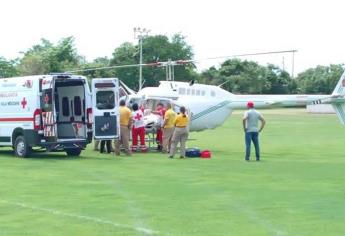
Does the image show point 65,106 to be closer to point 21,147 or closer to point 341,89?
point 21,147

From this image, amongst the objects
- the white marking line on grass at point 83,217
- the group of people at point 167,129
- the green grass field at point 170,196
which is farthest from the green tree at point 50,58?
the white marking line on grass at point 83,217

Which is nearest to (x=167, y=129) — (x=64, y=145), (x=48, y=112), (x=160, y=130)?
(x=160, y=130)

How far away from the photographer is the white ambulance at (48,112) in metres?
20.5

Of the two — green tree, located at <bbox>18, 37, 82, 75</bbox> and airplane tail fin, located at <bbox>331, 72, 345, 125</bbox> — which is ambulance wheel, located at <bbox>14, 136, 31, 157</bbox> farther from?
green tree, located at <bbox>18, 37, 82, 75</bbox>

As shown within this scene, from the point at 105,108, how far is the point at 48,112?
1887 millimetres

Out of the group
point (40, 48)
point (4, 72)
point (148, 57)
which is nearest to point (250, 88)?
point (148, 57)

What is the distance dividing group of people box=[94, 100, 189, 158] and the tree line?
4484cm

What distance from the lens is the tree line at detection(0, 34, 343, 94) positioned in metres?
77.9

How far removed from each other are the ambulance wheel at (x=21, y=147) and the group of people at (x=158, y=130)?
9.10 ft

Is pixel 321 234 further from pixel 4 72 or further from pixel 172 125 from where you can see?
pixel 4 72

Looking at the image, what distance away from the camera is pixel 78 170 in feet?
56.5

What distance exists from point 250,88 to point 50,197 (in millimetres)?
94004

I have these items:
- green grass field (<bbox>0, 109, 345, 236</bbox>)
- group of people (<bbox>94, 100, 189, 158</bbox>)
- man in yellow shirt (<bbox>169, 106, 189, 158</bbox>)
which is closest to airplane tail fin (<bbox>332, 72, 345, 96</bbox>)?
group of people (<bbox>94, 100, 189, 158</bbox>)

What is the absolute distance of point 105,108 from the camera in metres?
21.8
